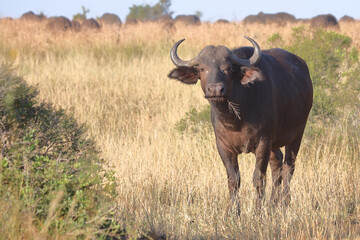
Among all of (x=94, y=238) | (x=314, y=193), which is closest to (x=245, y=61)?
(x=314, y=193)

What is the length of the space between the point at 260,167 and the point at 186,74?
1.31m

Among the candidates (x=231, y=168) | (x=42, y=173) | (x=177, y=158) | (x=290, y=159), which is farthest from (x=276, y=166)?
(x=42, y=173)

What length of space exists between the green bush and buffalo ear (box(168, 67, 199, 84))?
1.53 m

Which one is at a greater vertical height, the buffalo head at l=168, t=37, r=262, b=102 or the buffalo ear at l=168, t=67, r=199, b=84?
the buffalo head at l=168, t=37, r=262, b=102

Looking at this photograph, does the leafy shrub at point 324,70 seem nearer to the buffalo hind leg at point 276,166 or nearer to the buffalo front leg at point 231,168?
the buffalo hind leg at point 276,166

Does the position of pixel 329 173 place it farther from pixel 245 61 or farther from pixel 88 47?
pixel 88 47

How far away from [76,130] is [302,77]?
3.32 m

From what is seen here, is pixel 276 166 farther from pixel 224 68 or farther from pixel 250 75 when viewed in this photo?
pixel 224 68

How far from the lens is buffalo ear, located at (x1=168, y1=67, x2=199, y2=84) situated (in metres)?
6.19

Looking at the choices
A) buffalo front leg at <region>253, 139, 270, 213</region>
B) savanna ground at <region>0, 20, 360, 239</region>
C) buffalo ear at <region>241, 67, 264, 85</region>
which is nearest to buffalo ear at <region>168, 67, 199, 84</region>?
buffalo ear at <region>241, 67, 264, 85</region>

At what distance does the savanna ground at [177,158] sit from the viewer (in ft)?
17.3

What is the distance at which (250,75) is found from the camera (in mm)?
5852

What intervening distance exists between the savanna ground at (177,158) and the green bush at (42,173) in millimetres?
240

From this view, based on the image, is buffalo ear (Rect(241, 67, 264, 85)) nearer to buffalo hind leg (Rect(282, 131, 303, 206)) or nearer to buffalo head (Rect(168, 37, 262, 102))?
buffalo head (Rect(168, 37, 262, 102))
